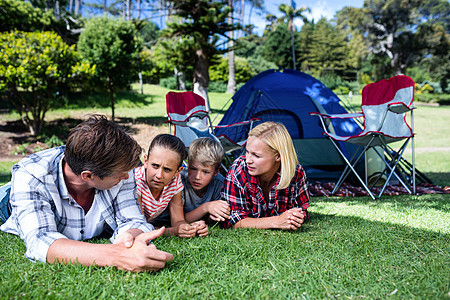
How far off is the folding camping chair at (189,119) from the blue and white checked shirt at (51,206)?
7.42ft

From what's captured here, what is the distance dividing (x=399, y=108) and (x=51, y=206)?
11.4 ft

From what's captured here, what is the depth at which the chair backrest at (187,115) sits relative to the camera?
393cm

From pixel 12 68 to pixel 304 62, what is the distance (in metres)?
29.0

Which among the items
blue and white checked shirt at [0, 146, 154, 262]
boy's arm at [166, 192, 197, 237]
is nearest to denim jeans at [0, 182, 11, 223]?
blue and white checked shirt at [0, 146, 154, 262]

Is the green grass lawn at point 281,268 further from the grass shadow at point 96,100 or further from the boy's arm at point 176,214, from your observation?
the grass shadow at point 96,100

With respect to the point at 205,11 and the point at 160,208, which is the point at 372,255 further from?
the point at 205,11

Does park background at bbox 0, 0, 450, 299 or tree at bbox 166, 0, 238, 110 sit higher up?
tree at bbox 166, 0, 238, 110

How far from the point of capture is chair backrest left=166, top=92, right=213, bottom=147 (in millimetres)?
3928

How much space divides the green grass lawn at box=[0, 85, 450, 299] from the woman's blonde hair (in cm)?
35

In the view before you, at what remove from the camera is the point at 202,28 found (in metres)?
9.45

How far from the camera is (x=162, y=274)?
1.35m

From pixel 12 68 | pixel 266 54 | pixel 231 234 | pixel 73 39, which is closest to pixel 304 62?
pixel 266 54

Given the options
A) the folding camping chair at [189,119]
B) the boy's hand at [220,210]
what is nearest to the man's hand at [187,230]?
the boy's hand at [220,210]

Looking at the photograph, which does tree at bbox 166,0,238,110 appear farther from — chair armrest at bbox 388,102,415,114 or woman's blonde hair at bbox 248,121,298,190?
woman's blonde hair at bbox 248,121,298,190
